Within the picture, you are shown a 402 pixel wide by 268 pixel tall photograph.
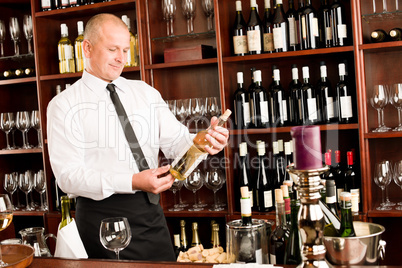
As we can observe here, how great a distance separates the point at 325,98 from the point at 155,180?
1.29 m

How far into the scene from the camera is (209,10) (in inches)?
116

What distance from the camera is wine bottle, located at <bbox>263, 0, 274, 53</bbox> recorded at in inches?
109

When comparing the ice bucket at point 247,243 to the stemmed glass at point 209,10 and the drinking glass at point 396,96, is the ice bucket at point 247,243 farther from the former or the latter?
the stemmed glass at point 209,10

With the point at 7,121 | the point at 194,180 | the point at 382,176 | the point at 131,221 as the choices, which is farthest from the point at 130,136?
the point at 7,121

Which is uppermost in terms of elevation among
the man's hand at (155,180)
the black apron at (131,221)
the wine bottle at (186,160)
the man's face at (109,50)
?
the man's face at (109,50)

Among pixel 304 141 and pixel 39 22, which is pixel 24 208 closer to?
pixel 39 22

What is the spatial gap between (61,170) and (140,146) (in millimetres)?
391

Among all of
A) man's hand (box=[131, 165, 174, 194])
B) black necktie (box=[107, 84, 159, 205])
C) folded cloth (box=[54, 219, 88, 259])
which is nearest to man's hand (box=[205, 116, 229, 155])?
man's hand (box=[131, 165, 174, 194])

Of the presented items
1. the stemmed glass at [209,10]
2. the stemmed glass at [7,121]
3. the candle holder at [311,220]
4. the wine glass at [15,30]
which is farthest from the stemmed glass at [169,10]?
the candle holder at [311,220]

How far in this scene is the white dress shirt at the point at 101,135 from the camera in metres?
2.04

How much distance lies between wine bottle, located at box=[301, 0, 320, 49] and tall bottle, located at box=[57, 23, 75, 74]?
5.33ft

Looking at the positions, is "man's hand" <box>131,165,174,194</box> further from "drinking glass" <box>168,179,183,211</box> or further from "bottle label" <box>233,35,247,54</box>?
"bottle label" <box>233,35,247,54</box>

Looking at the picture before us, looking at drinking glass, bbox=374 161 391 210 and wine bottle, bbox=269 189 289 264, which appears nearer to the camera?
wine bottle, bbox=269 189 289 264

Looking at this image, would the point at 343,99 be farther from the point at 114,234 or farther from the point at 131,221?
the point at 114,234
